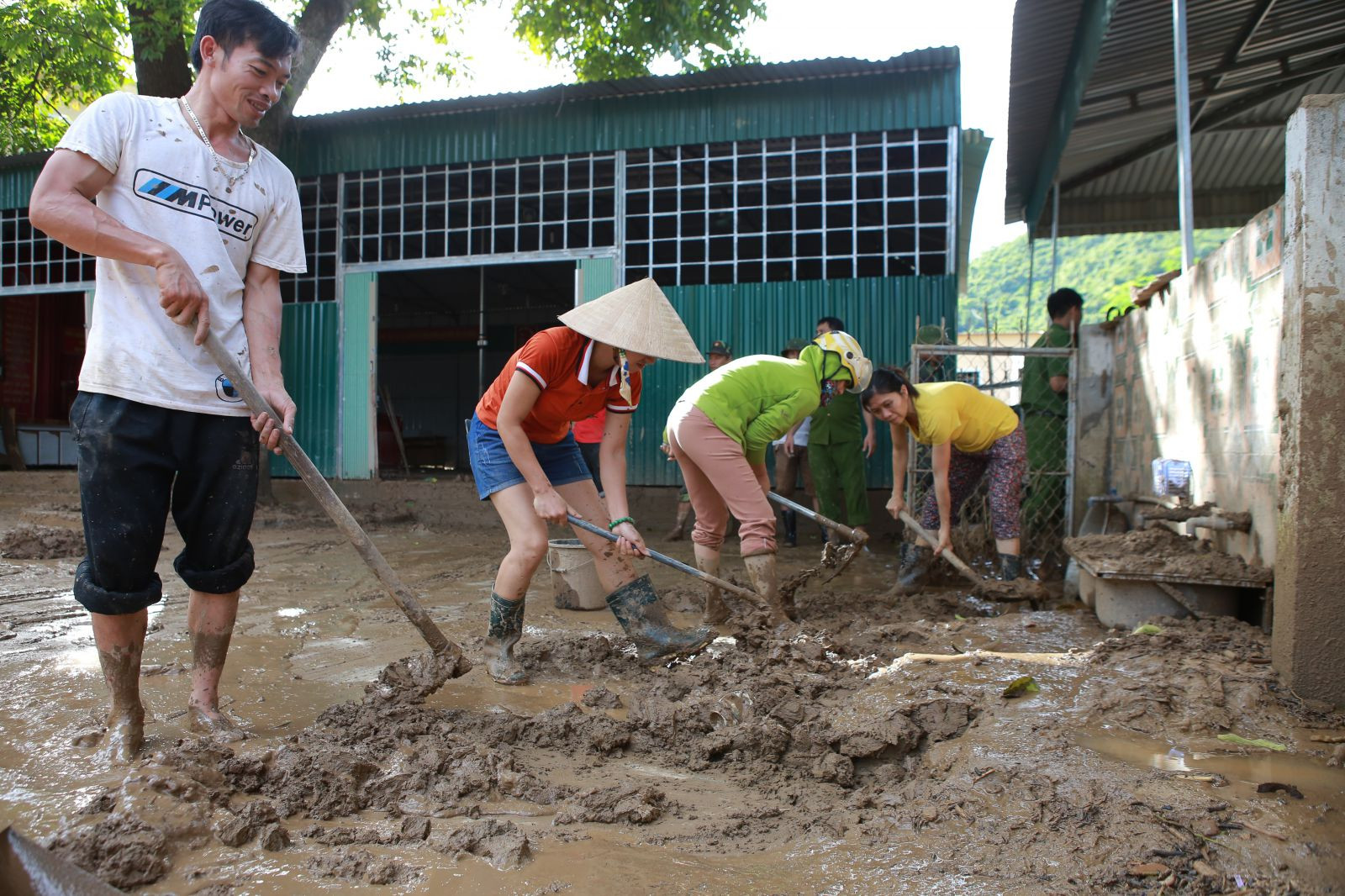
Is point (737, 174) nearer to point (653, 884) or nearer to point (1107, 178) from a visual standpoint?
point (1107, 178)

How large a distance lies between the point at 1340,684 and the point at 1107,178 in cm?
746

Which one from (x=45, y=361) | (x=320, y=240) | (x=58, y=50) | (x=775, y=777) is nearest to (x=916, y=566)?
(x=775, y=777)

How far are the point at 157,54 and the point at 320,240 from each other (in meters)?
2.23

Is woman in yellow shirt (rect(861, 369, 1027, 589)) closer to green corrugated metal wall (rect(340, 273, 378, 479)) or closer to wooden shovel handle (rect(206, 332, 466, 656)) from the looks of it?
wooden shovel handle (rect(206, 332, 466, 656))

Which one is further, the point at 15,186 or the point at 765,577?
the point at 15,186

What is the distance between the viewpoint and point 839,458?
700cm

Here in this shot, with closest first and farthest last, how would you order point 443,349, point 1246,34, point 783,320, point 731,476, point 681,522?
point 731,476 → point 1246,34 → point 681,522 → point 783,320 → point 443,349

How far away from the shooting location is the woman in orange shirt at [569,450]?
10.5 ft

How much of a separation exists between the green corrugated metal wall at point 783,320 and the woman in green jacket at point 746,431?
3575mm

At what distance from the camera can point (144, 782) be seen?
1.89m

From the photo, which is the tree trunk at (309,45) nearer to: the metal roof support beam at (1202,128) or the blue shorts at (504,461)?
the blue shorts at (504,461)

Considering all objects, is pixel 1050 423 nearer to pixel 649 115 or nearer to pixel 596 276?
pixel 596 276

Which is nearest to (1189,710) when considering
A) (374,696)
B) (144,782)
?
(374,696)

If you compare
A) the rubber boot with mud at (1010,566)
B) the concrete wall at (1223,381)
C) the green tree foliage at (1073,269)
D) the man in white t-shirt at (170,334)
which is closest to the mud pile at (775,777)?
the man in white t-shirt at (170,334)
